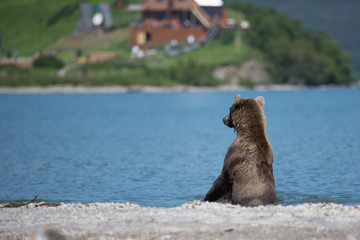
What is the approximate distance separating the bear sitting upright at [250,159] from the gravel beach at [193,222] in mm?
505

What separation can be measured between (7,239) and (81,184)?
10.6 metres

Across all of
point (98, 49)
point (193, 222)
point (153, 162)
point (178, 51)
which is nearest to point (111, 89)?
point (98, 49)

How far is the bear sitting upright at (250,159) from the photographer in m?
14.2

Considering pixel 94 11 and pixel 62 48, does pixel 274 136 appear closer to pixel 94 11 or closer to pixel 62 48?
pixel 62 48

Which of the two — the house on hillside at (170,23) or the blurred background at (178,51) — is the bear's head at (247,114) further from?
the house on hillside at (170,23)

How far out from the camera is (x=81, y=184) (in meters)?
22.3

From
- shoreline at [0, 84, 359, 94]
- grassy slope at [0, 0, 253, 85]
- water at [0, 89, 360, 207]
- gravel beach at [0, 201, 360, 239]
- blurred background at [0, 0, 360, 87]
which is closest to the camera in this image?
gravel beach at [0, 201, 360, 239]

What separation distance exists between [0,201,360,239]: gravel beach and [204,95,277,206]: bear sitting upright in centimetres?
51

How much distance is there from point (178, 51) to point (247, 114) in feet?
424

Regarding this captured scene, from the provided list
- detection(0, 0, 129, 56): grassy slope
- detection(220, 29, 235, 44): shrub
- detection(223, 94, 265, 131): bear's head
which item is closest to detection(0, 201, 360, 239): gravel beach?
detection(223, 94, 265, 131): bear's head

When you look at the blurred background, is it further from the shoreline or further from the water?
the water

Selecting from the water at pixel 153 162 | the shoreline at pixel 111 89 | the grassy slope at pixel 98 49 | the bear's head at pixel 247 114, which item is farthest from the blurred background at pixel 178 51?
the bear's head at pixel 247 114

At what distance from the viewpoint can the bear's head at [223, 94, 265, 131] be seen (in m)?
14.2

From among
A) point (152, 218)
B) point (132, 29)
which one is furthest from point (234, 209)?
point (132, 29)
